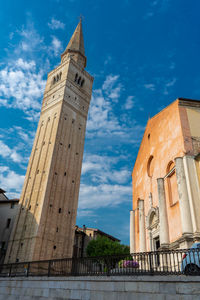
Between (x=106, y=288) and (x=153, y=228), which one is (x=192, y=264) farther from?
(x=153, y=228)

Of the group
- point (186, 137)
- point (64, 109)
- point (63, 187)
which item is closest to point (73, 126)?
point (64, 109)

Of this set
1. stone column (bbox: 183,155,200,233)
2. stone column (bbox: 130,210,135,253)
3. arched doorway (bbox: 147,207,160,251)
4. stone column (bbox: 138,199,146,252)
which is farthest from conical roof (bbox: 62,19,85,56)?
stone column (bbox: 183,155,200,233)

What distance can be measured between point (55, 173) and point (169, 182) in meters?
20.9

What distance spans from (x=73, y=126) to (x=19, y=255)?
20.3 metres

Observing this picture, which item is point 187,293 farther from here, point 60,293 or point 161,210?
point 161,210

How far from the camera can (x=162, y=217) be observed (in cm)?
Result: 1466

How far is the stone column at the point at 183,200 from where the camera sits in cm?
1175

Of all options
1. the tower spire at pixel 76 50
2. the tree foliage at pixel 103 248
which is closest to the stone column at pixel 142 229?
the tree foliage at pixel 103 248

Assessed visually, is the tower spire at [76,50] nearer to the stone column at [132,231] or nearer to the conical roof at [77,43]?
the conical roof at [77,43]

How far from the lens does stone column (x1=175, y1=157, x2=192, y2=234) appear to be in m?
11.7

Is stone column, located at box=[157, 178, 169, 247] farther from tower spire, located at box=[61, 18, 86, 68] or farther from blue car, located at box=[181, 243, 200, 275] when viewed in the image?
tower spire, located at box=[61, 18, 86, 68]

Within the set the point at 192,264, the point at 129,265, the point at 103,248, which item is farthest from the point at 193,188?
the point at 103,248

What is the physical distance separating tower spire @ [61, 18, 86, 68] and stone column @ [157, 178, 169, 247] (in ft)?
128

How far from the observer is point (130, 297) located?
7.47 metres
